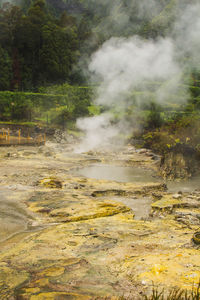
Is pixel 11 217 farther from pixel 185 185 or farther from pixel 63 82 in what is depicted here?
Answer: pixel 63 82

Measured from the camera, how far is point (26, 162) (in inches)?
551

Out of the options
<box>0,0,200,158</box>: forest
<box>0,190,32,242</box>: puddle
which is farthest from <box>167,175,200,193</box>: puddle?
<box>0,190,32,242</box>: puddle

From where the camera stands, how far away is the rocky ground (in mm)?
3760

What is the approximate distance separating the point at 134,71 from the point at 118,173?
784 inches

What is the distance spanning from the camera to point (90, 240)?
5461 millimetres

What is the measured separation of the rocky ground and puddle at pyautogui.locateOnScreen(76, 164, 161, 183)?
182cm

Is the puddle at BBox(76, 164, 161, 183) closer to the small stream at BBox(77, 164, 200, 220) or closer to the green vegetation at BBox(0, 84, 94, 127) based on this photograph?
the small stream at BBox(77, 164, 200, 220)

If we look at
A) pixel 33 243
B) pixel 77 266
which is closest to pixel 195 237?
pixel 77 266

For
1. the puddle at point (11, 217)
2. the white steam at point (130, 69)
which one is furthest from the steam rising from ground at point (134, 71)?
the puddle at point (11, 217)

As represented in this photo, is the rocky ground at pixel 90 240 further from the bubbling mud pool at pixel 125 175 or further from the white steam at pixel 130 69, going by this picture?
the white steam at pixel 130 69

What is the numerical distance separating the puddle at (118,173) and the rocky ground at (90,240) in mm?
1818

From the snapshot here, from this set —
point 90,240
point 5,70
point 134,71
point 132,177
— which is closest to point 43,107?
point 5,70

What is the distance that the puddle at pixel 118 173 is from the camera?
12.6m

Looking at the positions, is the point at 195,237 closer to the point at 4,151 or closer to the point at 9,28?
the point at 4,151
